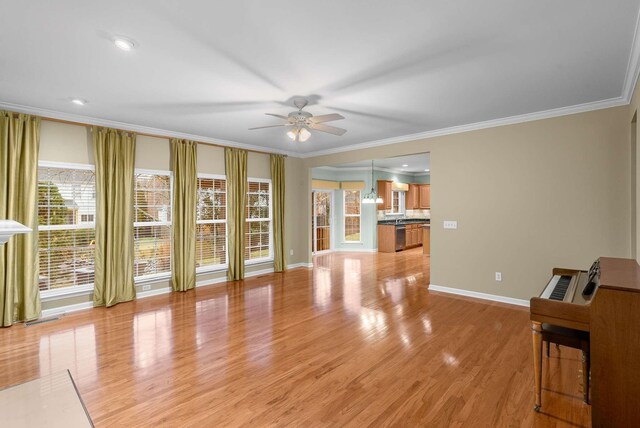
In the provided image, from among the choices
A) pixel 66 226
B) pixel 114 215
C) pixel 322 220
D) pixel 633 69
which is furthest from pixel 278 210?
pixel 633 69

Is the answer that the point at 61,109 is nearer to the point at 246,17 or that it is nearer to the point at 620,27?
the point at 246,17

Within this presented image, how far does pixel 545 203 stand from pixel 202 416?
15.5ft

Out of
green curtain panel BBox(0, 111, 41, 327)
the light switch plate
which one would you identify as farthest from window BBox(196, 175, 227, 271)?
the light switch plate

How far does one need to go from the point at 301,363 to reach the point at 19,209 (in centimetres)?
396

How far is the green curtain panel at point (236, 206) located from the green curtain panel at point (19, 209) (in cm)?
278

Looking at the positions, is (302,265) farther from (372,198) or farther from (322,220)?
(372,198)

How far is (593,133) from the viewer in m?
4.02

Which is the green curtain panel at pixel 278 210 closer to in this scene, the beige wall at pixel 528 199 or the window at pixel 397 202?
the beige wall at pixel 528 199

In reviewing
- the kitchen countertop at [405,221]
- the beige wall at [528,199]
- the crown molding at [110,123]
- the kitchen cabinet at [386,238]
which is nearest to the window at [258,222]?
the crown molding at [110,123]

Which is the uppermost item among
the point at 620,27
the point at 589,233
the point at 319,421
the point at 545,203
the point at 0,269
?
the point at 620,27

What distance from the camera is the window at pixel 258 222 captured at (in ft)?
22.0

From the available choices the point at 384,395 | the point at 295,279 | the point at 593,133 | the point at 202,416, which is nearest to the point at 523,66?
the point at 593,133

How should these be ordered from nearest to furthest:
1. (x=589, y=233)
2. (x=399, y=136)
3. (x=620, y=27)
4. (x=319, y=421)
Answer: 1. (x=319, y=421)
2. (x=620, y=27)
3. (x=589, y=233)
4. (x=399, y=136)

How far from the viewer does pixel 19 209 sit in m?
3.96
